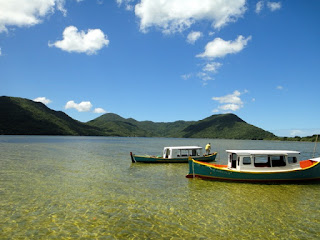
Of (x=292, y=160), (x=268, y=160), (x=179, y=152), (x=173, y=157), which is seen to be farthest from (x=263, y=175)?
(x=179, y=152)

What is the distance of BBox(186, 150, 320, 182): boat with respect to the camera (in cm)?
2486

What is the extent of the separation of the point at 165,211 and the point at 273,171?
15.3m

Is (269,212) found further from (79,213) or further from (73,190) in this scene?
(73,190)

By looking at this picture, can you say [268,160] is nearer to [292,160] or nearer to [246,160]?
[246,160]

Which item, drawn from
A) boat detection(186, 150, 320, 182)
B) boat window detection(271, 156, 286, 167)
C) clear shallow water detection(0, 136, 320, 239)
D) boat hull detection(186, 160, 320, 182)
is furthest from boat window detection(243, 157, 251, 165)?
boat window detection(271, 156, 286, 167)

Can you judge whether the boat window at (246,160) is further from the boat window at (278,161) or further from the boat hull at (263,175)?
the boat window at (278,161)

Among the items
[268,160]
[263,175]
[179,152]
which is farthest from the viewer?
[179,152]

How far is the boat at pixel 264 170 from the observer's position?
81.6 ft

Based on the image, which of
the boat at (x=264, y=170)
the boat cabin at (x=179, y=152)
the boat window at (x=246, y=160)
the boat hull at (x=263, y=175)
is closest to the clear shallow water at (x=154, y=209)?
the boat hull at (x=263, y=175)

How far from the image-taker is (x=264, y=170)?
2548 centimetres

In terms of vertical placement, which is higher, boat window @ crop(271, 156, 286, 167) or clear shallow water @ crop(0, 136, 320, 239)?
boat window @ crop(271, 156, 286, 167)

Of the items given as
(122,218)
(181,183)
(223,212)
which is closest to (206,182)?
(181,183)

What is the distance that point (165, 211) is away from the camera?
15.9 meters

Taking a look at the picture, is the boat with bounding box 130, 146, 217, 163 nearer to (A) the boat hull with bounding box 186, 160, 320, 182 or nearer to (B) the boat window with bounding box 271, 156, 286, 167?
(A) the boat hull with bounding box 186, 160, 320, 182
